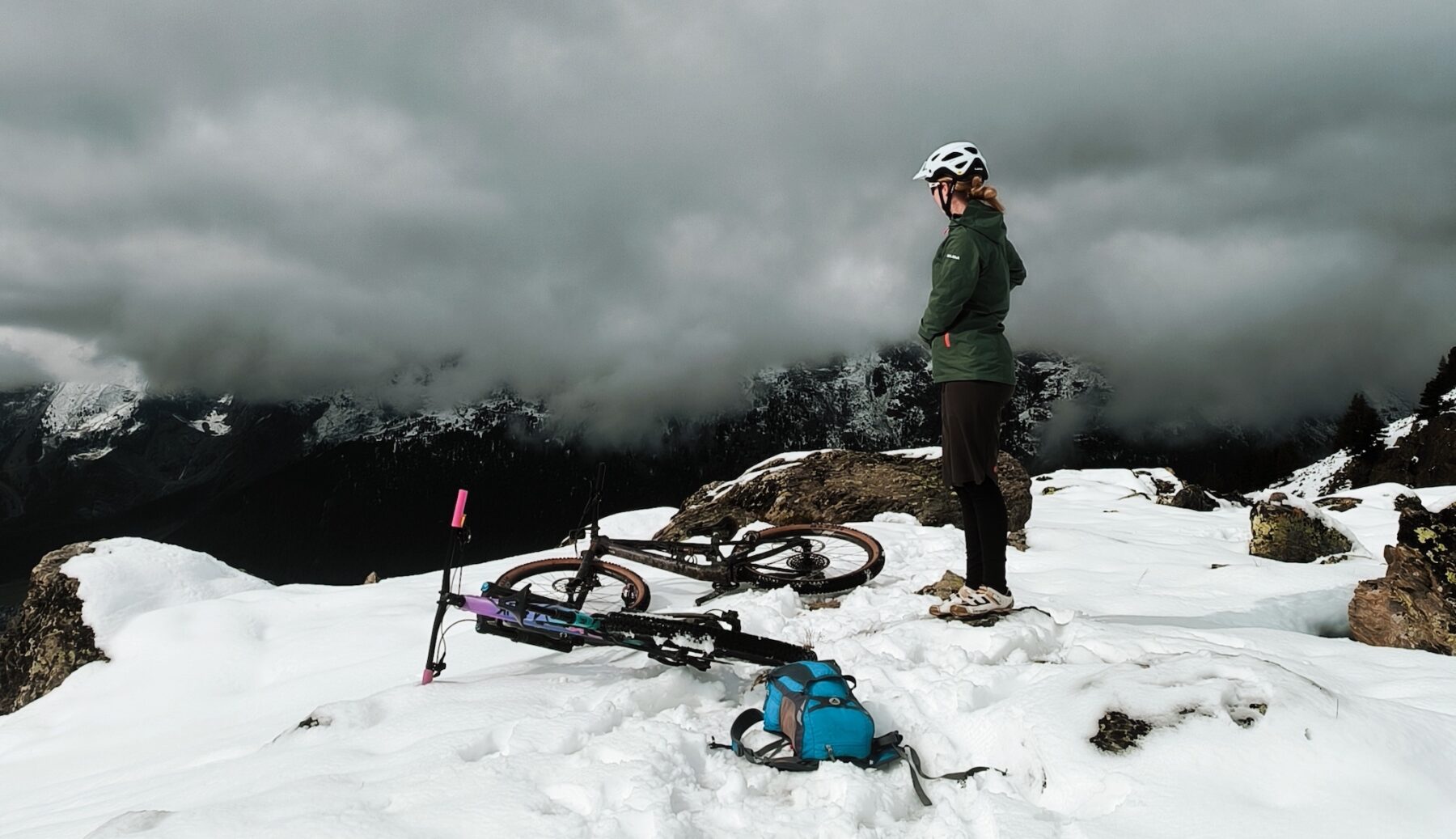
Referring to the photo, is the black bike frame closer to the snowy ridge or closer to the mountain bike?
the mountain bike

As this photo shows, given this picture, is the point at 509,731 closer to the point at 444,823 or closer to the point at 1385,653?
the point at 444,823

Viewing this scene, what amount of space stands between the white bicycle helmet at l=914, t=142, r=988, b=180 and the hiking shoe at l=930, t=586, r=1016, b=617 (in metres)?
3.19

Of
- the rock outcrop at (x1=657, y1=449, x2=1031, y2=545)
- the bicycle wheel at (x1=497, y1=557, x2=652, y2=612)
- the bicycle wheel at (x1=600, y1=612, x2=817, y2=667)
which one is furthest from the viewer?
the rock outcrop at (x1=657, y1=449, x2=1031, y2=545)

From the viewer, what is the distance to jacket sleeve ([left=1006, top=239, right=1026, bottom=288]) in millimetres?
5570

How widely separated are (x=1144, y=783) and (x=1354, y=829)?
1.97 feet

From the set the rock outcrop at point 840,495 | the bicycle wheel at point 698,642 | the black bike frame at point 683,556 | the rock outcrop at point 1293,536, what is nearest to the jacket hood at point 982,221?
the bicycle wheel at point 698,642

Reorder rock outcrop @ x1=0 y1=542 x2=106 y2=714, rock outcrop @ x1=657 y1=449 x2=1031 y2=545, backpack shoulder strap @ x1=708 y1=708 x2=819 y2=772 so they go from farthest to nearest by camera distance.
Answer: rock outcrop @ x1=657 y1=449 x2=1031 y2=545
rock outcrop @ x1=0 y1=542 x2=106 y2=714
backpack shoulder strap @ x1=708 y1=708 x2=819 y2=772

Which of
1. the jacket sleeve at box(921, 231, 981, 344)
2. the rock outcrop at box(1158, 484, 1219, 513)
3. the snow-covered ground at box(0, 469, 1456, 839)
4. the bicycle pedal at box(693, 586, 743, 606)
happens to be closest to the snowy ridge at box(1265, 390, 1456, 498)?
the rock outcrop at box(1158, 484, 1219, 513)

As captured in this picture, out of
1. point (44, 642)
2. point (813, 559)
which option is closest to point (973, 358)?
point (813, 559)

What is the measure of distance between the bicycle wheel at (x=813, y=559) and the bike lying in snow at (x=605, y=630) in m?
2.44

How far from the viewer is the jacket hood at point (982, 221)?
5.03 m

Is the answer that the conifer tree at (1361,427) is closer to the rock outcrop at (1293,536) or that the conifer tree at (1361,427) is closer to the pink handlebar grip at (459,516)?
the rock outcrop at (1293,536)

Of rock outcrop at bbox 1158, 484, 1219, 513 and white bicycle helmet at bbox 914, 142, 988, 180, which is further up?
white bicycle helmet at bbox 914, 142, 988, 180

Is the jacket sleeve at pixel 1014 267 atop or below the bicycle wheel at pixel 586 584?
atop
